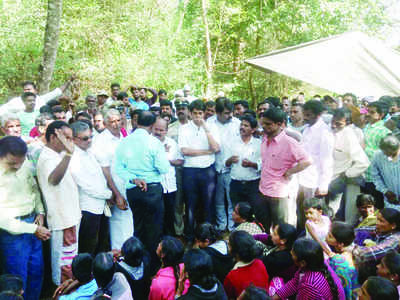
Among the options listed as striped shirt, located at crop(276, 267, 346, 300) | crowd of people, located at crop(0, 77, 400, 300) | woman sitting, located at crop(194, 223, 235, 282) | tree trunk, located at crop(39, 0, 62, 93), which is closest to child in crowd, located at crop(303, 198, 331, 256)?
crowd of people, located at crop(0, 77, 400, 300)

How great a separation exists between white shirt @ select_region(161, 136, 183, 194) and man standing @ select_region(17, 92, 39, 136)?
2128 mm

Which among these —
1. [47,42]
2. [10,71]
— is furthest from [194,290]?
[10,71]

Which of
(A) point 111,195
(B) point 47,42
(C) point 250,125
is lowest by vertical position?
(A) point 111,195

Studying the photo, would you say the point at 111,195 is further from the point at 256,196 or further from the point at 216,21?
the point at 216,21

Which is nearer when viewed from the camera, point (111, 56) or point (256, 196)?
point (256, 196)

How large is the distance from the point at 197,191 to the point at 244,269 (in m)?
2.33

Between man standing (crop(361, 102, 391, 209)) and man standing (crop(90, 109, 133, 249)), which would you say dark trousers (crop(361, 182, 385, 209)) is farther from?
man standing (crop(90, 109, 133, 249))

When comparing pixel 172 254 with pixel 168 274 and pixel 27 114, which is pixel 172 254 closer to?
pixel 168 274

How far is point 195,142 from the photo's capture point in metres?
5.07

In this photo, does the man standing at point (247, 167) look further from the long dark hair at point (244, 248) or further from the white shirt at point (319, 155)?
the long dark hair at point (244, 248)

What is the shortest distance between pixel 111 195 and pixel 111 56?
7170 millimetres

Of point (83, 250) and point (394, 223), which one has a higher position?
point (394, 223)

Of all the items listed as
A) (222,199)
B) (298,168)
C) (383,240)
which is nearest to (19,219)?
(298,168)

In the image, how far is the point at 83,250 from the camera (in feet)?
12.7
